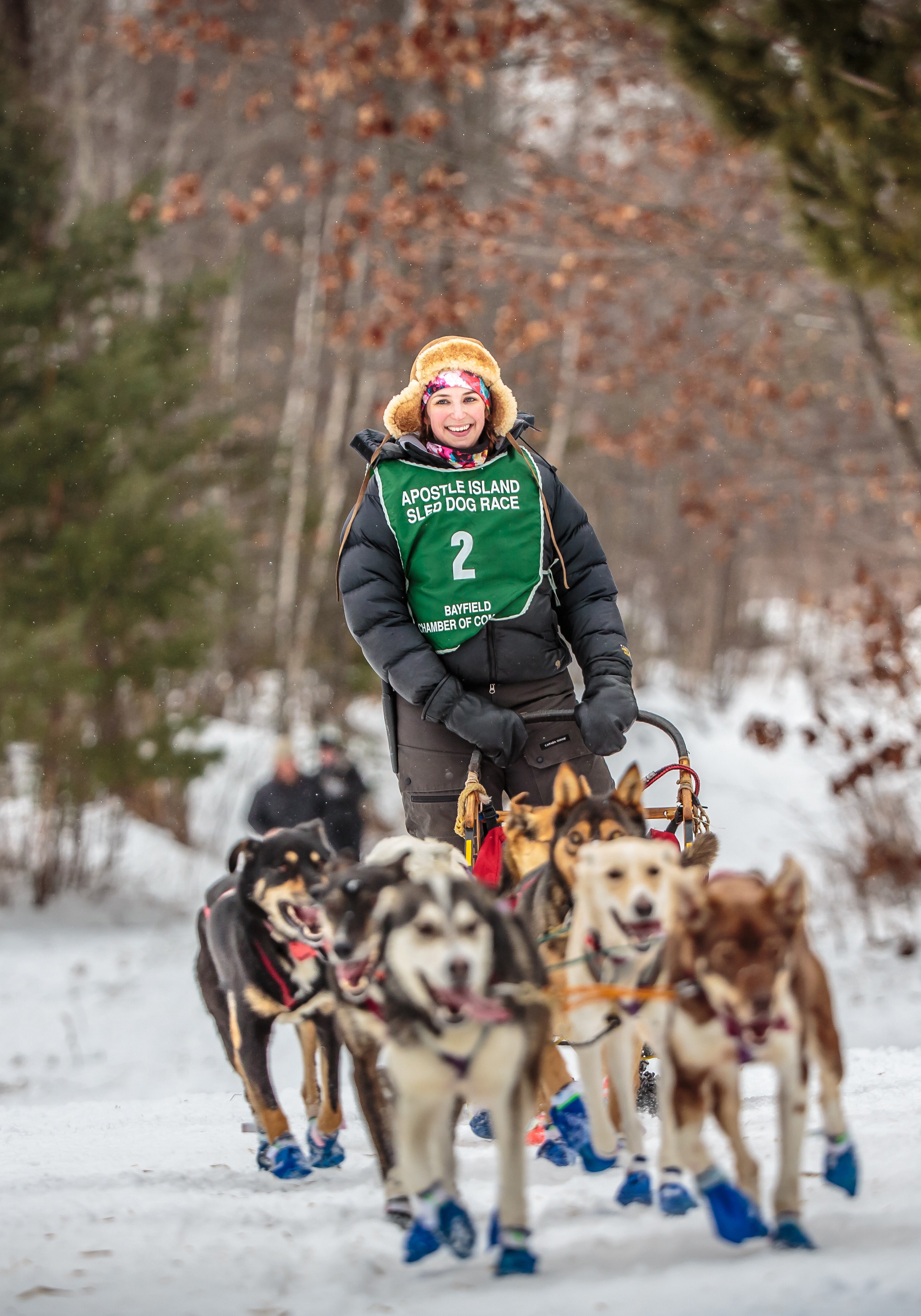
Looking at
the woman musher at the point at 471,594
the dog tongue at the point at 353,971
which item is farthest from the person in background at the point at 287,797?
the dog tongue at the point at 353,971

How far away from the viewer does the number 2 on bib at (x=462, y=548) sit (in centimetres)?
293

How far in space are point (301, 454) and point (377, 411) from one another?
2175mm

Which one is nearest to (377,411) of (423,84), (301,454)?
(301,454)

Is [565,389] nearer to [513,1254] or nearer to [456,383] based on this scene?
[456,383]

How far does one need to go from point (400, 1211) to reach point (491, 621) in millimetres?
1394

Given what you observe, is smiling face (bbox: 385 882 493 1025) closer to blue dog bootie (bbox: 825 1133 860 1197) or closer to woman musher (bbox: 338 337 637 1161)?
blue dog bootie (bbox: 825 1133 860 1197)

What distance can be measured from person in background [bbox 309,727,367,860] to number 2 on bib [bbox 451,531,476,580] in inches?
247

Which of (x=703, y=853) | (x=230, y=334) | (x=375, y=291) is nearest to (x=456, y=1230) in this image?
(x=703, y=853)

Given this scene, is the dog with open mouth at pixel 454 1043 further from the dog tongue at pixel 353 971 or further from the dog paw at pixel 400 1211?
the dog paw at pixel 400 1211

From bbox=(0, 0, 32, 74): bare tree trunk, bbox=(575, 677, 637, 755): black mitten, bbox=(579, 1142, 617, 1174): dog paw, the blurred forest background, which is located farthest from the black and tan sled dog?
bbox=(0, 0, 32, 74): bare tree trunk

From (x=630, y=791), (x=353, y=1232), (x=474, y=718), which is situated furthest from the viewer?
(x=474, y=718)

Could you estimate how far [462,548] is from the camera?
9.62ft

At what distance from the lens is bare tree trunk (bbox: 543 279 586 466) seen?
49.4 ft

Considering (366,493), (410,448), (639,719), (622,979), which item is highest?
(410,448)
